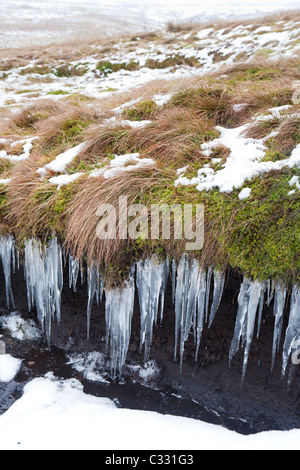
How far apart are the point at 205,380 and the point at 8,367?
2.12m

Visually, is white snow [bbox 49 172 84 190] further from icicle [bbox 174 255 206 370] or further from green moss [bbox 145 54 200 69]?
green moss [bbox 145 54 200 69]

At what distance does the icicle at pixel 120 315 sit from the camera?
3156 mm

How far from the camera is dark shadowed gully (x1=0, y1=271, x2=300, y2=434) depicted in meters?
3.20

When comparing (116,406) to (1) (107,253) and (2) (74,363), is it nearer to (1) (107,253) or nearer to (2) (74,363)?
(2) (74,363)

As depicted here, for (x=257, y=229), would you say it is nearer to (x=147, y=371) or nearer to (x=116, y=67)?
(x=147, y=371)

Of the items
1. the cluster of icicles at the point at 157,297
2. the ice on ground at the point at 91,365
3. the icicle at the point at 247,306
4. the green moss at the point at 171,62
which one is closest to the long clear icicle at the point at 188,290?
the cluster of icicles at the point at 157,297

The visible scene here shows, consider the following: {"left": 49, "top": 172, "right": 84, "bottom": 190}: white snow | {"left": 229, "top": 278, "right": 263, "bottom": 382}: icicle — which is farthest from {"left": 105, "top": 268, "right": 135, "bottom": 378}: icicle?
{"left": 49, "top": 172, "right": 84, "bottom": 190}: white snow

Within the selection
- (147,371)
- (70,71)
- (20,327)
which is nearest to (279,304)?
(147,371)

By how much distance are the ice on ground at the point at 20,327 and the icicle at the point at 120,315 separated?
120 cm

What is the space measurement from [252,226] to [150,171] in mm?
1206

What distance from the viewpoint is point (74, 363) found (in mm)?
3797

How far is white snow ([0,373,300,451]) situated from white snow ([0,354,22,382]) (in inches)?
14.9

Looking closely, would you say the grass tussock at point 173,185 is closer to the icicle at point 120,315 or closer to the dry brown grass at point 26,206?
the dry brown grass at point 26,206

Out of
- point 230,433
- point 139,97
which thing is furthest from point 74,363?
point 139,97
